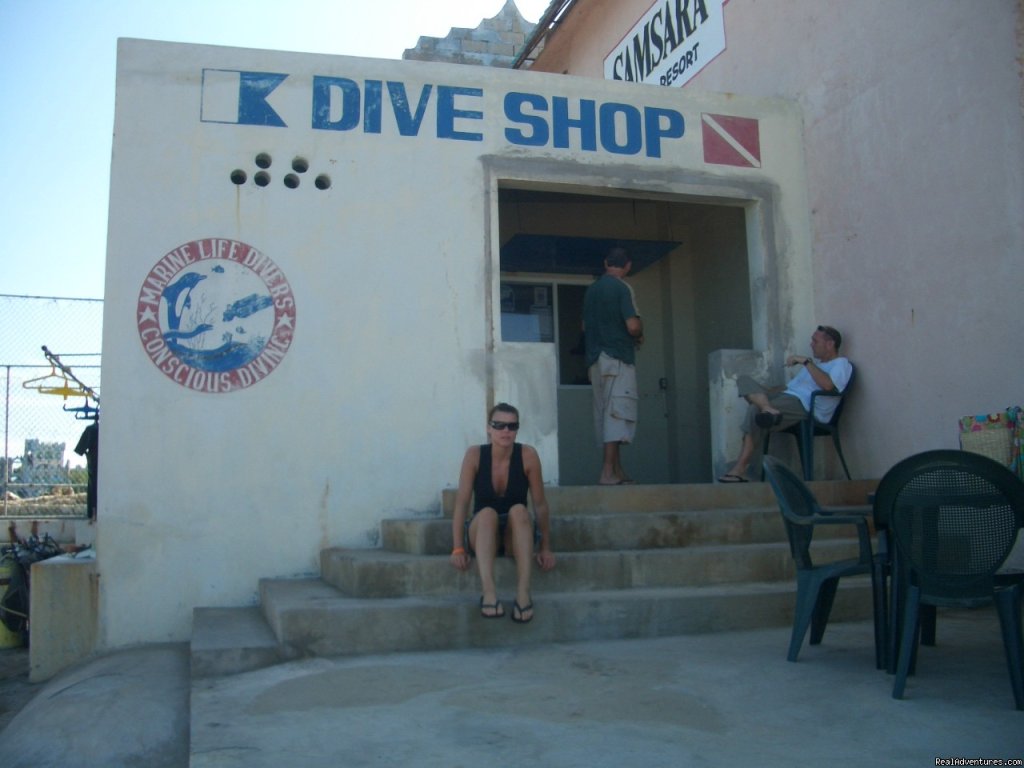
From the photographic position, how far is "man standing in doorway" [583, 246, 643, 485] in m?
6.97

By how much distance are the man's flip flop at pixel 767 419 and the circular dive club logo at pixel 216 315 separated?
136 inches

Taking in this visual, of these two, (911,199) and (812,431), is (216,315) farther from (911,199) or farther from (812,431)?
(911,199)

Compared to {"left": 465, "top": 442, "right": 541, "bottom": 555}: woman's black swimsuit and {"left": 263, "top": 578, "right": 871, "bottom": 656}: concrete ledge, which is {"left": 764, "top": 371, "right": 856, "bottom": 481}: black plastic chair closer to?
{"left": 263, "top": 578, "right": 871, "bottom": 656}: concrete ledge

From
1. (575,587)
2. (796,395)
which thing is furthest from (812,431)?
(575,587)

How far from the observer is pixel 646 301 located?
1013 cm

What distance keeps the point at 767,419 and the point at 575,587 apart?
90.8 inches

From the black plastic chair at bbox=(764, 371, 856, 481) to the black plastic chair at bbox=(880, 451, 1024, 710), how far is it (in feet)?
11.1

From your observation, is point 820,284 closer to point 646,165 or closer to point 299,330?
point 646,165

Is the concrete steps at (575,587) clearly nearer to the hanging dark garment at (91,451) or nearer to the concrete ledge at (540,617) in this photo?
the concrete ledge at (540,617)

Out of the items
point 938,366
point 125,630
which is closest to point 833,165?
point 938,366

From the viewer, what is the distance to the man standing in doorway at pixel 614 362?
274 inches

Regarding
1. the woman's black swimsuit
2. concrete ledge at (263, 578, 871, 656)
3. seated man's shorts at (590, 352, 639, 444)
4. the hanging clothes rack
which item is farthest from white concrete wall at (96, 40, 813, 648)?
the hanging clothes rack

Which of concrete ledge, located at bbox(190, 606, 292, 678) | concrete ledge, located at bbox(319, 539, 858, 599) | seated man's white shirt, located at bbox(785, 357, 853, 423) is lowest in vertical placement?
concrete ledge, located at bbox(190, 606, 292, 678)

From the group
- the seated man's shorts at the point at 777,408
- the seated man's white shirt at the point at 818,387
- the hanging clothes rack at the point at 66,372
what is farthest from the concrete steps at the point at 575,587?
the hanging clothes rack at the point at 66,372
